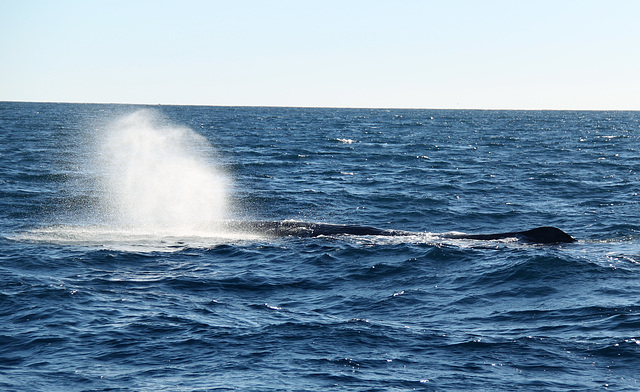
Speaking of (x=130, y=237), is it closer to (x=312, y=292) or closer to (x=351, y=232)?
(x=351, y=232)

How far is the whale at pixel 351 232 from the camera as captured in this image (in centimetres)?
2109

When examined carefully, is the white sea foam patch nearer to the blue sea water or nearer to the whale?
the blue sea water

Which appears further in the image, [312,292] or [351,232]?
[351,232]

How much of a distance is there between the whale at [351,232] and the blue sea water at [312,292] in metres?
0.58

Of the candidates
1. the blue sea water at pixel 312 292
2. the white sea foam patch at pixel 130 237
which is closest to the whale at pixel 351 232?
the blue sea water at pixel 312 292

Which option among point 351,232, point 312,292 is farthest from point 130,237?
point 312,292

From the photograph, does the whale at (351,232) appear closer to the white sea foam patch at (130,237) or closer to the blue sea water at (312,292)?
the blue sea water at (312,292)

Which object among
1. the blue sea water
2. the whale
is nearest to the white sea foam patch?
the blue sea water

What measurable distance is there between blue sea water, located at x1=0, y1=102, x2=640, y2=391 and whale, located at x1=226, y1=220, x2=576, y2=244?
58 cm

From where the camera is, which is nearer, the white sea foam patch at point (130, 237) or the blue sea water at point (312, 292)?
the blue sea water at point (312, 292)

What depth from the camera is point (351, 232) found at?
22672 millimetres

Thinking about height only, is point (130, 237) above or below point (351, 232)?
below

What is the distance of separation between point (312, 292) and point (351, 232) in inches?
272

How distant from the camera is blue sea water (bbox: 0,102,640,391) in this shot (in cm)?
1077
